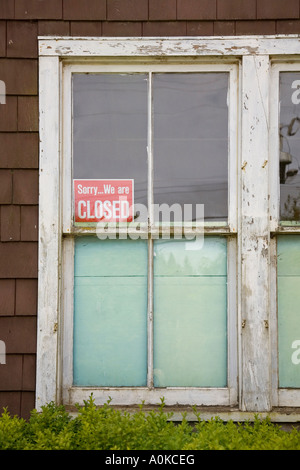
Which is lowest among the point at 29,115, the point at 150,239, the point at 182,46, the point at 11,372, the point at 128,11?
the point at 11,372

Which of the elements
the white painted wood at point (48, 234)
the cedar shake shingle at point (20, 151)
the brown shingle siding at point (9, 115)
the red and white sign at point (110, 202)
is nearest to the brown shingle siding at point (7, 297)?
the white painted wood at point (48, 234)

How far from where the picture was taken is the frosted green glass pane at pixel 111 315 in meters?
3.27

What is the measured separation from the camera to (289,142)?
3.33m

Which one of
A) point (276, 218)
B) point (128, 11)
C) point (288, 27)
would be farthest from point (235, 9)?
point (276, 218)

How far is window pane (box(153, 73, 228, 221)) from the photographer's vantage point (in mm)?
3318

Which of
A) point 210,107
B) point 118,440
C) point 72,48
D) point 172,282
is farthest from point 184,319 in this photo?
point 72,48

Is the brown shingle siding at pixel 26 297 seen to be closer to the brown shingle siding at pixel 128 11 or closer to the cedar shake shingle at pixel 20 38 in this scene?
the cedar shake shingle at pixel 20 38

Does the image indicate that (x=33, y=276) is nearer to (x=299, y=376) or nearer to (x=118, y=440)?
(x=118, y=440)

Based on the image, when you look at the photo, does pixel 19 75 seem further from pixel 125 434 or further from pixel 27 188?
pixel 125 434

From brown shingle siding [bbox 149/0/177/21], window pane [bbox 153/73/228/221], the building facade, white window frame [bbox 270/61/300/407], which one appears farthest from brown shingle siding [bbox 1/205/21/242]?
white window frame [bbox 270/61/300/407]

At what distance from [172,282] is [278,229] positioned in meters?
0.71

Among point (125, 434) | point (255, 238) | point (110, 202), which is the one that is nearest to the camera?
point (125, 434)

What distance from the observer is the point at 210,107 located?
3.34 meters

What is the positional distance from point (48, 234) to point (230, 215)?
3.58 feet
